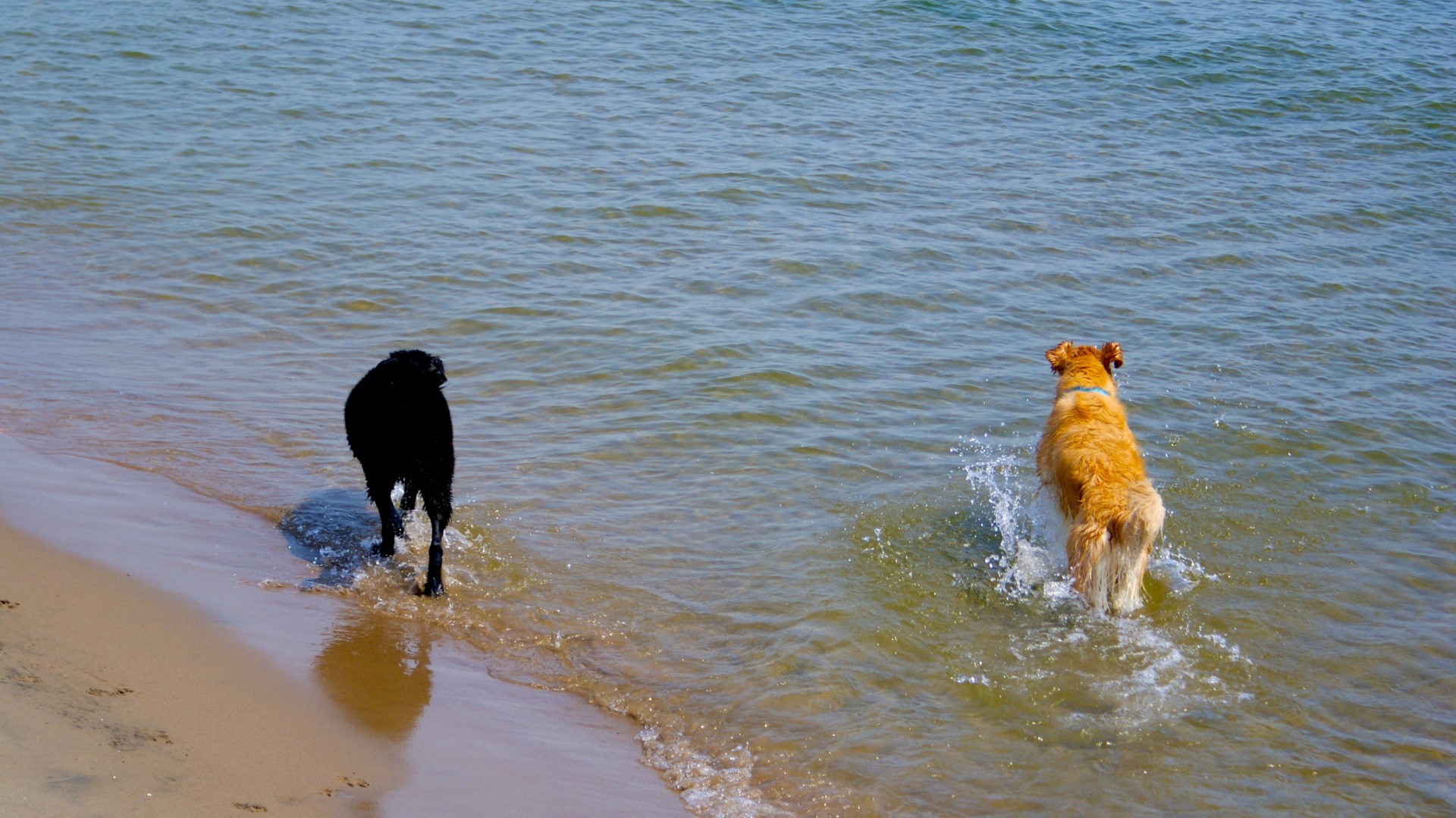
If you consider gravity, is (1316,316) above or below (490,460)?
above

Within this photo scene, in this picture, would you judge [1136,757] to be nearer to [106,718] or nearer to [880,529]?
[880,529]

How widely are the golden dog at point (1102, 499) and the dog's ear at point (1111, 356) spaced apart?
0.46 metres

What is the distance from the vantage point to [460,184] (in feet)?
39.8

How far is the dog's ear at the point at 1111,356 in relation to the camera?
6785 millimetres

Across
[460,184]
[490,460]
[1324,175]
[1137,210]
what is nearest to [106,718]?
[490,460]

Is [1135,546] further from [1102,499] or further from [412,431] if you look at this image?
[412,431]

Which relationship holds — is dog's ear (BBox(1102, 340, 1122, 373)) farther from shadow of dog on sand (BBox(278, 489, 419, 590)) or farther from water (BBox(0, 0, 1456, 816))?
shadow of dog on sand (BBox(278, 489, 419, 590))

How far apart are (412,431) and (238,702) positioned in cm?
162

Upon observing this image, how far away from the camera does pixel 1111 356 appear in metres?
6.83

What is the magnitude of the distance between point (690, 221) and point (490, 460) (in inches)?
187

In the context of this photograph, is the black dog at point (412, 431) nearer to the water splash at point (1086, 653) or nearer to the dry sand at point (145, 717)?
the dry sand at point (145, 717)

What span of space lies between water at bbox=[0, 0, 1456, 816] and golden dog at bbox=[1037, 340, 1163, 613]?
0.71 feet

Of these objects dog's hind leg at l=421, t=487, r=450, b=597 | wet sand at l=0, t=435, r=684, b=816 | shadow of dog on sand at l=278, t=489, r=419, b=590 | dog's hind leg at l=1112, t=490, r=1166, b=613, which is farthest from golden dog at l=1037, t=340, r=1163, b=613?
shadow of dog on sand at l=278, t=489, r=419, b=590

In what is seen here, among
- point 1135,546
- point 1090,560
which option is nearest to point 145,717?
point 1090,560
